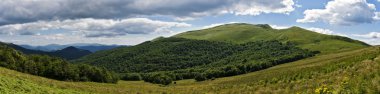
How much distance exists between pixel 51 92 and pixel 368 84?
34.5 m

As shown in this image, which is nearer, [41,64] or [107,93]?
[107,93]

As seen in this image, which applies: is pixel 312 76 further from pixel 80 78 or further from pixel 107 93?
pixel 80 78

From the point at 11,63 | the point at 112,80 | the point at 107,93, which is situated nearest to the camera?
the point at 107,93

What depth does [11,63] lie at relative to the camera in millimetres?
118500

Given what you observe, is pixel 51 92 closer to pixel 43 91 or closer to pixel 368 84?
pixel 43 91

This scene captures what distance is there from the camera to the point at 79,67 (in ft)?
480

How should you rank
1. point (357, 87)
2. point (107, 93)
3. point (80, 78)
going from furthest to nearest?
→ point (80, 78) → point (107, 93) → point (357, 87)

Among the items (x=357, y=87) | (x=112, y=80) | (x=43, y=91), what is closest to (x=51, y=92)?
(x=43, y=91)

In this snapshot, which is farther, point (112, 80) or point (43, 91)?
point (112, 80)

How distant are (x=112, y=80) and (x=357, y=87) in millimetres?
147154

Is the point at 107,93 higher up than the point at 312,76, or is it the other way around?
the point at 312,76

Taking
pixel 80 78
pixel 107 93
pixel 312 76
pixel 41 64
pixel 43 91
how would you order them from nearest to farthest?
pixel 312 76
pixel 43 91
pixel 107 93
pixel 41 64
pixel 80 78

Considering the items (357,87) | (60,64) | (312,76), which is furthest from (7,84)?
(60,64)

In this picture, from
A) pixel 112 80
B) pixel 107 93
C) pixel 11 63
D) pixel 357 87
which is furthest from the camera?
pixel 112 80
